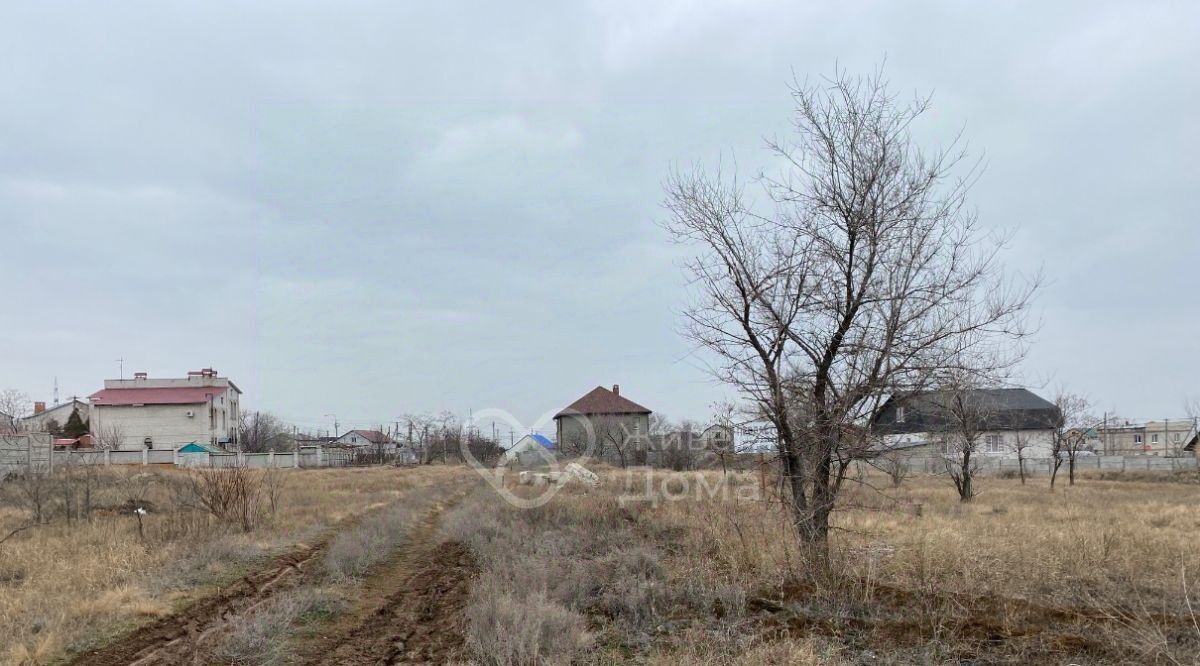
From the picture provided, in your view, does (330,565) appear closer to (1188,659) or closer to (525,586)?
(525,586)

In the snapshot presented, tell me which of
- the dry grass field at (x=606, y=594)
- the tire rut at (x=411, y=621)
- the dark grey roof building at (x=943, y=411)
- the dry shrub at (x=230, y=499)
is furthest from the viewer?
the dry shrub at (x=230, y=499)

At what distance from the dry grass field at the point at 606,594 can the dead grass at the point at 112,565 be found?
41 mm

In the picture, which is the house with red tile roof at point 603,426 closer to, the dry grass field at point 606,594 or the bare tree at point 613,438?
the bare tree at point 613,438

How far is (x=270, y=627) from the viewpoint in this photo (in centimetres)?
798

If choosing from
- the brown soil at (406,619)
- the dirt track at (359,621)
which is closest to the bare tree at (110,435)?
the dirt track at (359,621)

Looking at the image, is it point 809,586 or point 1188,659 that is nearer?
point 1188,659

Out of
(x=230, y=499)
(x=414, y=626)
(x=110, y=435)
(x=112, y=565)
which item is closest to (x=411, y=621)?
(x=414, y=626)

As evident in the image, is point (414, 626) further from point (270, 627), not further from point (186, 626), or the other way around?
point (186, 626)

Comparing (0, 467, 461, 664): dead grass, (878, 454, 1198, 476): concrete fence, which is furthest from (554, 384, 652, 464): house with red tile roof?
(0, 467, 461, 664): dead grass

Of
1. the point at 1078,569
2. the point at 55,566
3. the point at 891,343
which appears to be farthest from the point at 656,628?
the point at 55,566

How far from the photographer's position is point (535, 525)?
16.5 meters

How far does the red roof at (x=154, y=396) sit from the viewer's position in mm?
68500

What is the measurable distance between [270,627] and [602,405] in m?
70.0

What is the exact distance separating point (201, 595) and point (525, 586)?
4.14m
